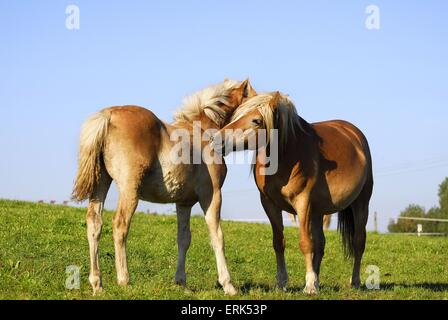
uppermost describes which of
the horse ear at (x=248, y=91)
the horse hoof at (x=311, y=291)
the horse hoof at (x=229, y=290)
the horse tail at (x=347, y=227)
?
the horse ear at (x=248, y=91)

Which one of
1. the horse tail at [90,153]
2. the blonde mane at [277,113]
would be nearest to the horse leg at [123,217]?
the horse tail at [90,153]

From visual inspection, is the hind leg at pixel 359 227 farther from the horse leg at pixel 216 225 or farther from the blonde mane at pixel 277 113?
the horse leg at pixel 216 225

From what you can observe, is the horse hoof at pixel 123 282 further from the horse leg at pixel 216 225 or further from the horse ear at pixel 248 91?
the horse ear at pixel 248 91

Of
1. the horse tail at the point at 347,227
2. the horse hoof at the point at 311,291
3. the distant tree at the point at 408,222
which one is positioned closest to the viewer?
the horse hoof at the point at 311,291

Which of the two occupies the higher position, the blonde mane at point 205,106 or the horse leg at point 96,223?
the blonde mane at point 205,106

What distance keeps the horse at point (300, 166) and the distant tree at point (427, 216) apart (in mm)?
61343

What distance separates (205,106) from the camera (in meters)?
8.84

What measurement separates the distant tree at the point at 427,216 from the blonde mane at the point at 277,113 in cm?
6275

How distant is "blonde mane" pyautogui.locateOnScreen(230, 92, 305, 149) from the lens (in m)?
8.66

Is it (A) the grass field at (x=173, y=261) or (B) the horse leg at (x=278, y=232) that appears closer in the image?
(A) the grass field at (x=173, y=261)

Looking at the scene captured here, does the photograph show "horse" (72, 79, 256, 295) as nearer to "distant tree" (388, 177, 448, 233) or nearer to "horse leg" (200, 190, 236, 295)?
"horse leg" (200, 190, 236, 295)

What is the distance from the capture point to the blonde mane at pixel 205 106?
29.0ft

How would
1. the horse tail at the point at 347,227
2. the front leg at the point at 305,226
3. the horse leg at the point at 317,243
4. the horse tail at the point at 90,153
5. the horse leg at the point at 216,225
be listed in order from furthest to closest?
the horse tail at the point at 347,227 < the horse leg at the point at 317,243 < the front leg at the point at 305,226 < the horse leg at the point at 216,225 < the horse tail at the point at 90,153
